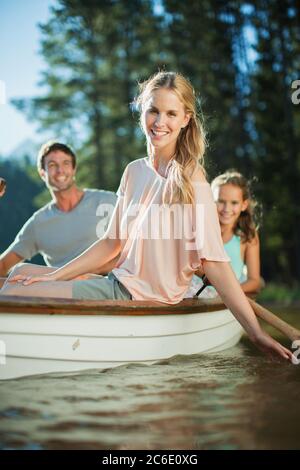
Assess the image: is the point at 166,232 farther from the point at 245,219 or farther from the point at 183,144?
the point at 245,219

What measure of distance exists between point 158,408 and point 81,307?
0.68 meters

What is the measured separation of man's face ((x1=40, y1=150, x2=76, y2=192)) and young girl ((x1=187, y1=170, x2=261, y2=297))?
1201 mm

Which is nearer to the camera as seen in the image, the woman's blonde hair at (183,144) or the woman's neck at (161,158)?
the woman's blonde hair at (183,144)

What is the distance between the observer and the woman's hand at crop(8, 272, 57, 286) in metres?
3.71

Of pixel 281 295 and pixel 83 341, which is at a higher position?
pixel 83 341

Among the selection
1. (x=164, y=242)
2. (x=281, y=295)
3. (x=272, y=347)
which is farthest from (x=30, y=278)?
(x=281, y=295)

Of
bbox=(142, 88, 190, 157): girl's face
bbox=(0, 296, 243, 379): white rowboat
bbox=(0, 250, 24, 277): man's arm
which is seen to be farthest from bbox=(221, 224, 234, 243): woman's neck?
bbox=(142, 88, 190, 157): girl's face

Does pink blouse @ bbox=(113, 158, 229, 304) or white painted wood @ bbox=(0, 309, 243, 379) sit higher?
pink blouse @ bbox=(113, 158, 229, 304)

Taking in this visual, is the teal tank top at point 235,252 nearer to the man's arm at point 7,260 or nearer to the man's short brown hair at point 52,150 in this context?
the man's short brown hair at point 52,150

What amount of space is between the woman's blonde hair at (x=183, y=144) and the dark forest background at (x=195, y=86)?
10.4 m

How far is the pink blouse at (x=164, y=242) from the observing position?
3707mm

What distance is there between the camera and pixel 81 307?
3.43 meters

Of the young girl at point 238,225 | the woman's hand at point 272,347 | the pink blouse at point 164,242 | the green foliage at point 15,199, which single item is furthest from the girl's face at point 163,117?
the green foliage at point 15,199

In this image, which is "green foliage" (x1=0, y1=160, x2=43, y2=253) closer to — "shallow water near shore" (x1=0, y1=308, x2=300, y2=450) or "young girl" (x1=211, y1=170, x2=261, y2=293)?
"young girl" (x1=211, y1=170, x2=261, y2=293)
